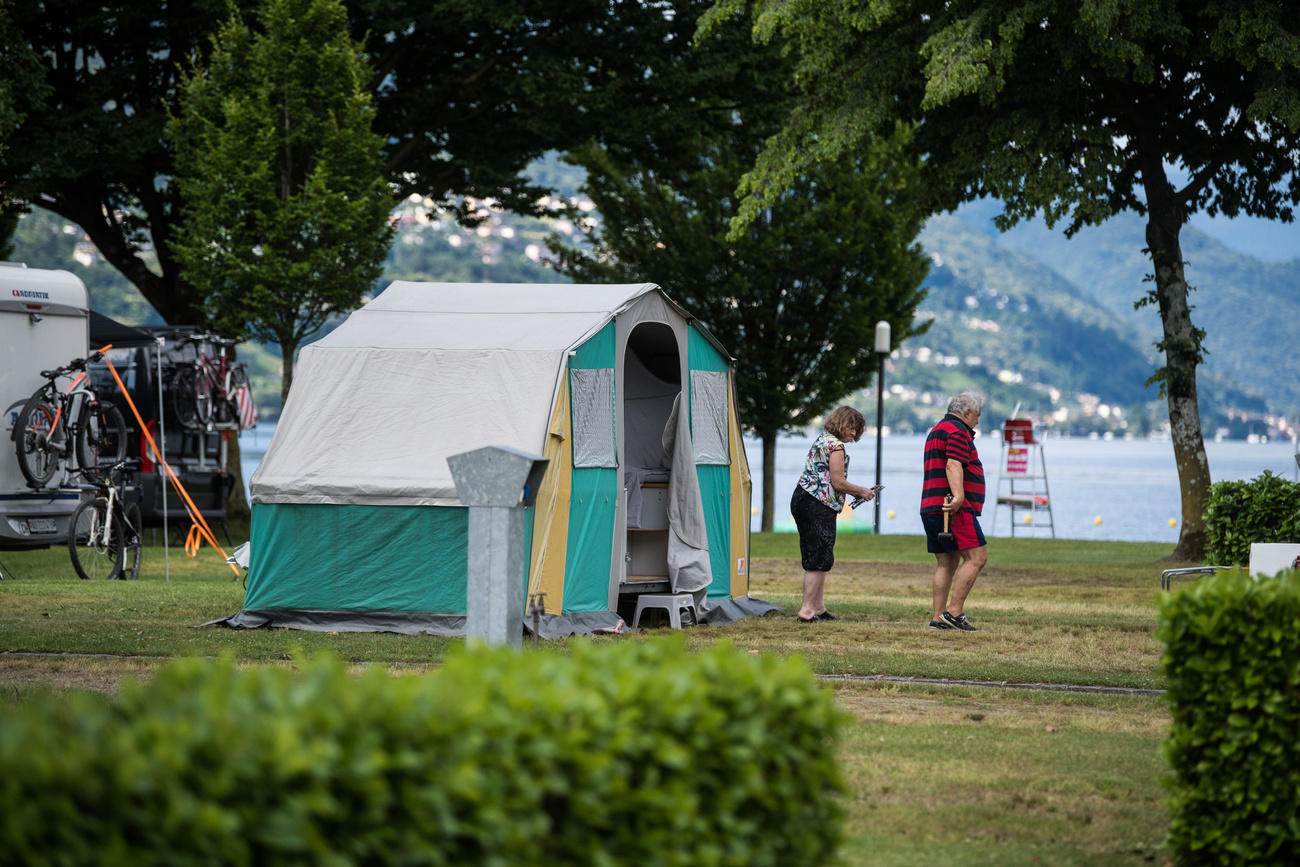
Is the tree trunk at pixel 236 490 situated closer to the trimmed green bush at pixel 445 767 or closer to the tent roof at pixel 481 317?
the tent roof at pixel 481 317

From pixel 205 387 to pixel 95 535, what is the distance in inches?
186

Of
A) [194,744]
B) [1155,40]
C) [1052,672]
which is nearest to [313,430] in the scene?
[1052,672]

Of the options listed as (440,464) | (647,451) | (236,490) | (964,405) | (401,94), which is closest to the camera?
(440,464)

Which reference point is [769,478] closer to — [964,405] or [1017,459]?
[1017,459]

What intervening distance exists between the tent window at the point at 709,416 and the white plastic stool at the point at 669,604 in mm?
1186

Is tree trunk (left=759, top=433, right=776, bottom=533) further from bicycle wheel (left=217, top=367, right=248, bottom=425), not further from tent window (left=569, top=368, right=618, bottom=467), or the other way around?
tent window (left=569, top=368, right=618, bottom=467)

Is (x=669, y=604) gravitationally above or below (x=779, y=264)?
below

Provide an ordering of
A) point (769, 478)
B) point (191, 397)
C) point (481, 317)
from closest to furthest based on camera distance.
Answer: point (481, 317), point (191, 397), point (769, 478)

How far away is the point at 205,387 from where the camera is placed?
1853 cm

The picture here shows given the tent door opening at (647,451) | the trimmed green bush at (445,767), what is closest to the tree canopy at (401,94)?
the tent door opening at (647,451)

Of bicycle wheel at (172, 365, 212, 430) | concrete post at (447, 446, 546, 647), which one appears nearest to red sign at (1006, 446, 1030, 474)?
bicycle wheel at (172, 365, 212, 430)

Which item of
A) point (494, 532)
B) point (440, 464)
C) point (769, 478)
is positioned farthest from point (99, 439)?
point (769, 478)

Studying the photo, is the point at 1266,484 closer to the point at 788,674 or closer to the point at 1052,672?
the point at 1052,672

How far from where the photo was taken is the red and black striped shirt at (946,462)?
10.5 meters
